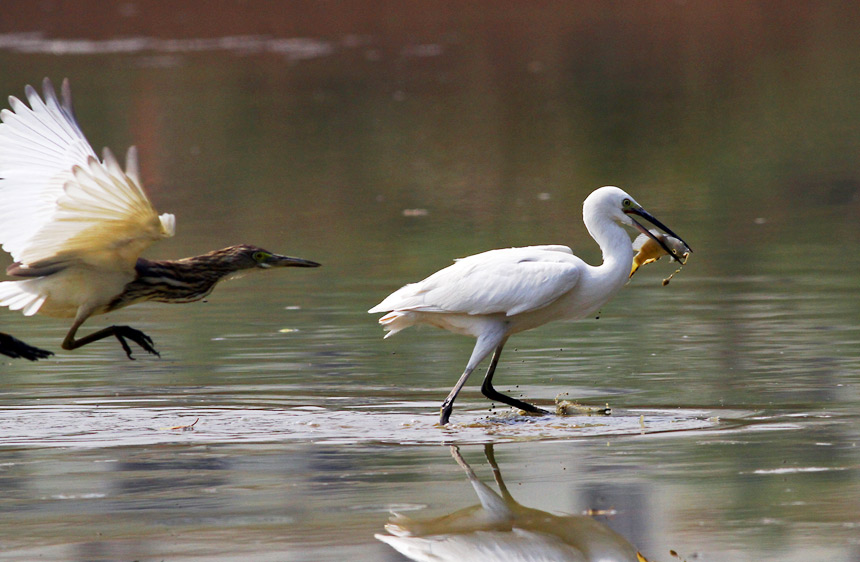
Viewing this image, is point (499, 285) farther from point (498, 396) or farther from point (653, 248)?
point (653, 248)

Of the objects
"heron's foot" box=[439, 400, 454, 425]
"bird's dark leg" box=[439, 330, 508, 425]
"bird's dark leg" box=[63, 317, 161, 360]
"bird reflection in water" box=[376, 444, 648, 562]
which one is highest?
A: "bird's dark leg" box=[439, 330, 508, 425]

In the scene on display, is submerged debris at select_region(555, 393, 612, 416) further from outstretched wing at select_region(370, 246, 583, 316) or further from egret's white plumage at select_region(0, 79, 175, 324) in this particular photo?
egret's white plumage at select_region(0, 79, 175, 324)

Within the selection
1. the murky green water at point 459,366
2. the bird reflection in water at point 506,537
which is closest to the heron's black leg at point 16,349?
the murky green water at point 459,366

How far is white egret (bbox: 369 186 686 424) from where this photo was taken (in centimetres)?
988

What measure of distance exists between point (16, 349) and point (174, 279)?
1143 mm

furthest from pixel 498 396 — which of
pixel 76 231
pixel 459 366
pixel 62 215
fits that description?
pixel 62 215

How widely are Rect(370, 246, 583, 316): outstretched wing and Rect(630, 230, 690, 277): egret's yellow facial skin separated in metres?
0.91

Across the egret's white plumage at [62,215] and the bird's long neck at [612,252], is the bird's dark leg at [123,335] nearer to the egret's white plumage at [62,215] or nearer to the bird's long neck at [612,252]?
the egret's white plumage at [62,215]

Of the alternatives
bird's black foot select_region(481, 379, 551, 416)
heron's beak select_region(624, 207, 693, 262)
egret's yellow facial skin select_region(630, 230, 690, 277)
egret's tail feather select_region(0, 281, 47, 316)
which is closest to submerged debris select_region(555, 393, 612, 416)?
bird's black foot select_region(481, 379, 551, 416)

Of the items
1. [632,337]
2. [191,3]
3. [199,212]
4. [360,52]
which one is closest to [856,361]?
[632,337]

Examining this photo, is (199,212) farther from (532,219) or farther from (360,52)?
(360,52)

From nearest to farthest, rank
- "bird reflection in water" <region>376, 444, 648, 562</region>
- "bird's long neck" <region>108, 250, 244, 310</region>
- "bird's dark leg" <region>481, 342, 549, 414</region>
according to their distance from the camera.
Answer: "bird reflection in water" <region>376, 444, 648, 562</region> → "bird's dark leg" <region>481, 342, 549, 414</region> → "bird's long neck" <region>108, 250, 244, 310</region>

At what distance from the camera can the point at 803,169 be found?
2167cm

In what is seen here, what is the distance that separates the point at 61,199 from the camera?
948 centimetres
